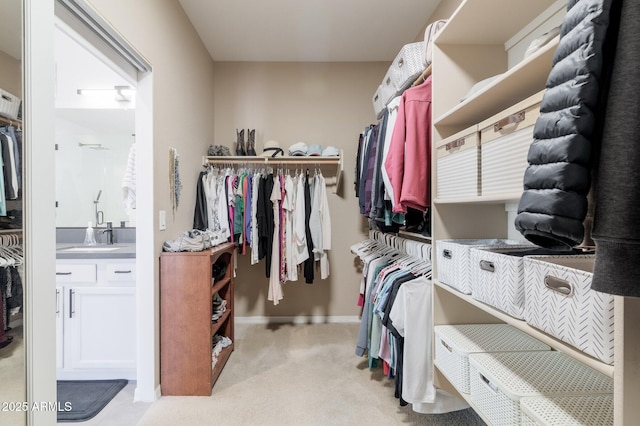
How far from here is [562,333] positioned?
0.71 m

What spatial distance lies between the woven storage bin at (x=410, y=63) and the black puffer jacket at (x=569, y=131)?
1254 mm

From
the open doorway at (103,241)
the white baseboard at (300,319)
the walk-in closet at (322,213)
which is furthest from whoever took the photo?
the white baseboard at (300,319)

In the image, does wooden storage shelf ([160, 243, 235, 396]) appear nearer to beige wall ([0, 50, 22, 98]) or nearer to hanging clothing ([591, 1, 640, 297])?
beige wall ([0, 50, 22, 98])

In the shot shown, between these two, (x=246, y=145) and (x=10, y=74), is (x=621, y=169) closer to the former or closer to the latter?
(x=10, y=74)

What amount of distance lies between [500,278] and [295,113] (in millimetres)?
2732

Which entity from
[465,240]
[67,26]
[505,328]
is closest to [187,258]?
[67,26]

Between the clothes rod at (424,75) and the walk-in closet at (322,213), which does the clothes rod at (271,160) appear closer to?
the walk-in closet at (322,213)

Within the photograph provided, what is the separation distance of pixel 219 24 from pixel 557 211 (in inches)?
114

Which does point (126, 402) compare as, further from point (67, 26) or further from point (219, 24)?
point (219, 24)

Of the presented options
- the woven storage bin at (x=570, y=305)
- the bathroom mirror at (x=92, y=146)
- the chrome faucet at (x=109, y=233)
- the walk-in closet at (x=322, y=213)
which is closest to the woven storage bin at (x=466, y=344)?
the walk-in closet at (x=322, y=213)

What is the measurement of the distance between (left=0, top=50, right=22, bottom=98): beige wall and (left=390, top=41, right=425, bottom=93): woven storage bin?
1.79 m

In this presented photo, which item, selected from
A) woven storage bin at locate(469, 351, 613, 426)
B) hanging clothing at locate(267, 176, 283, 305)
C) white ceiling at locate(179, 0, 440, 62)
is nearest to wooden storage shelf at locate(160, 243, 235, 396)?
hanging clothing at locate(267, 176, 283, 305)

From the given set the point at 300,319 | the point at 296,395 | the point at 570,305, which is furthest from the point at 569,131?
the point at 300,319

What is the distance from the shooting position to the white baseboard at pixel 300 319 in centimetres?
314
